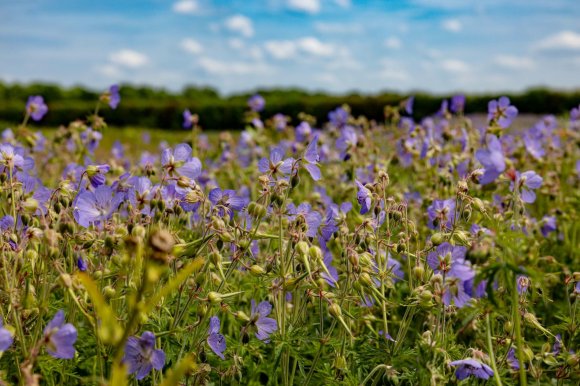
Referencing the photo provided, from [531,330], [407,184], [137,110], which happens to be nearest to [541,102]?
[137,110]

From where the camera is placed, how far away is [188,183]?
1986 millimetres

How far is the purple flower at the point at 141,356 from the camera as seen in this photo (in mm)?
1688

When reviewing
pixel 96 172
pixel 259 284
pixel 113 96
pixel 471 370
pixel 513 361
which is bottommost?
pixel 513 361

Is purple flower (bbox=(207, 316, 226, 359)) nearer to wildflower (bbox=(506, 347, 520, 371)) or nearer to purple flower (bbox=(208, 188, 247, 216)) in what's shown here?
purple flower (bbox=(208, 188, 247, 216))

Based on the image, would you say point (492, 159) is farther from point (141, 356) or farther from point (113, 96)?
point (113, 96)

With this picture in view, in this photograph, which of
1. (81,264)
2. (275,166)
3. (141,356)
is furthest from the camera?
(275,166)

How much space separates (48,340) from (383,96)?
51.7 feet

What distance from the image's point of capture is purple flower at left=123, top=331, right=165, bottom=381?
5.54 ft

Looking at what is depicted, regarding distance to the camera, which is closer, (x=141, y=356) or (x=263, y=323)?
(x=141, y=356)

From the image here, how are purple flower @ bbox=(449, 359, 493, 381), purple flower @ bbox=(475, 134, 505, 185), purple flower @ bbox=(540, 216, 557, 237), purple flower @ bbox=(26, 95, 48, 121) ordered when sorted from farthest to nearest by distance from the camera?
purple flower @ bbox=(26, 95, 48, 121) → purple flower @ bbox=(540, 216, 557, 237) → purple flower @ bbox=(449, 359, 493, 381) → purple flower @ bbox=(475, 134, 505, 185)

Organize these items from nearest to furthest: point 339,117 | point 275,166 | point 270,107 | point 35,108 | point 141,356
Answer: point 141,356, point 275,166, point 35,108, point 339,117, point 270,107

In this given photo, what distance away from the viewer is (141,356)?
173 centimetres

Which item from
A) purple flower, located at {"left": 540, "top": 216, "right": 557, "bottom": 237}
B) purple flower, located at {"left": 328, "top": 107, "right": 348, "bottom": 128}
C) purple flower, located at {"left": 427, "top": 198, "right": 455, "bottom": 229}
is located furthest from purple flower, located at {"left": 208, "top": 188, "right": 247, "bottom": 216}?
purple flower, located at {"left": 328, "top": 107, "right": 348, "bottom": 128}

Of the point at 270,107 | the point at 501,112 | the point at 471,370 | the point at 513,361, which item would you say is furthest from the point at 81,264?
the point at 270,107
